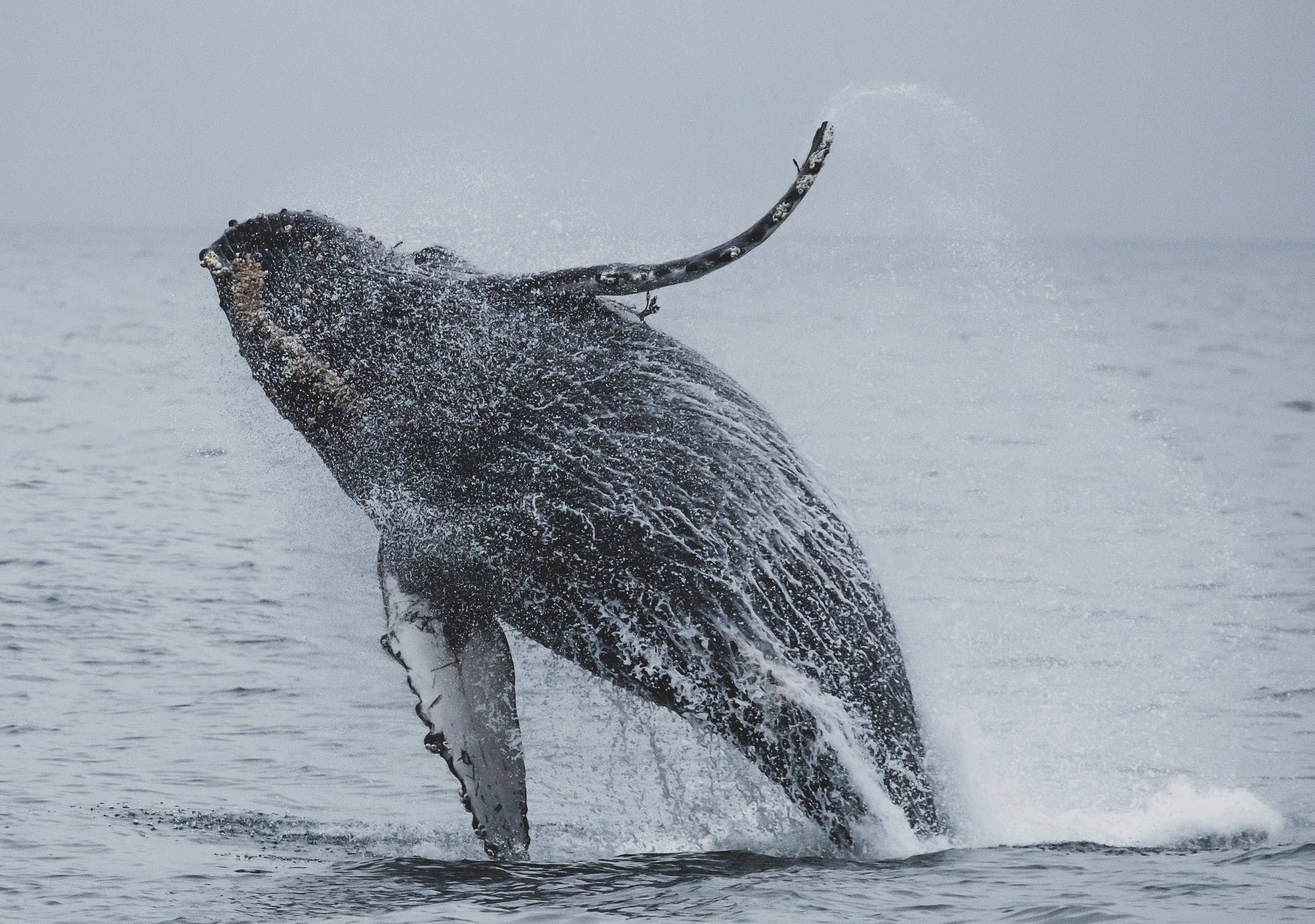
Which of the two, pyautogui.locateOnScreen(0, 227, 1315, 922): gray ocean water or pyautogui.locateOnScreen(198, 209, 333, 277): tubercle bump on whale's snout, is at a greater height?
pyautogui.locateOnScreen(198, 209, 333, 277): tubercle bump on whale's snout

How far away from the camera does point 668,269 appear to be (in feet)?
30.6

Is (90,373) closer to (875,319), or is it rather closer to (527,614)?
(527,614)

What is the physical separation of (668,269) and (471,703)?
2764 millimetres

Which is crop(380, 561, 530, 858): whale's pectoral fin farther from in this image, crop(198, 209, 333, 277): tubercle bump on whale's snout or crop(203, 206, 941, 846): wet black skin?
crop(198, 209, 333, 277): tubercle bump on whale's snout

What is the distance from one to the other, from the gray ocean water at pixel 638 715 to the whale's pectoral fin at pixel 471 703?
338mm

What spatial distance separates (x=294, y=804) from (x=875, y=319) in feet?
220

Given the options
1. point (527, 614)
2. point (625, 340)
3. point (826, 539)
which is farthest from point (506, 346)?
point (826, 539)

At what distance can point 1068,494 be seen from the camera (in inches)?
926

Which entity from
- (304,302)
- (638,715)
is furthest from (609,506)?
(304,302)

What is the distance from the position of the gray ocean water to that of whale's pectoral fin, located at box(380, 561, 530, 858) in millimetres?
338

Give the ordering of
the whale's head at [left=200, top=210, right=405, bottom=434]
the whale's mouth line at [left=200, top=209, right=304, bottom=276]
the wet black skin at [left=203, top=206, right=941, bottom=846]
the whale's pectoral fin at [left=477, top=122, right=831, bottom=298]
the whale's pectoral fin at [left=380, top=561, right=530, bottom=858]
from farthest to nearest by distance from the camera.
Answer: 1. the whale's mouth line at [left=200, top=209, right=304, bottom=276]
2. the whale's head at [left=200, top=210, right=405, bottom=434]
3. the whale's pectoral fin at [left=380, top=561, right=530, bottom=858]
4. the wet black skin at [left=203, top=206, right=941, bottom=846]
5. the whale's pectoral fin at [left=477, top=122, right=831, bottom=298]

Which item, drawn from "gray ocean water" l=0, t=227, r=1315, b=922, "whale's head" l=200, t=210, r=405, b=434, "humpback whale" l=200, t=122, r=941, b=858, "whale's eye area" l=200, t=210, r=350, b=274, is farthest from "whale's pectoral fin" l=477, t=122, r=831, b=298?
"gray ocean water" l=0, t=227, r=1315, b=922

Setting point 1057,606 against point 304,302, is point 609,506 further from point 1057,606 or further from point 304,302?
point 1057,606

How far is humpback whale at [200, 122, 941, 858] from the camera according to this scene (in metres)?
9.62
